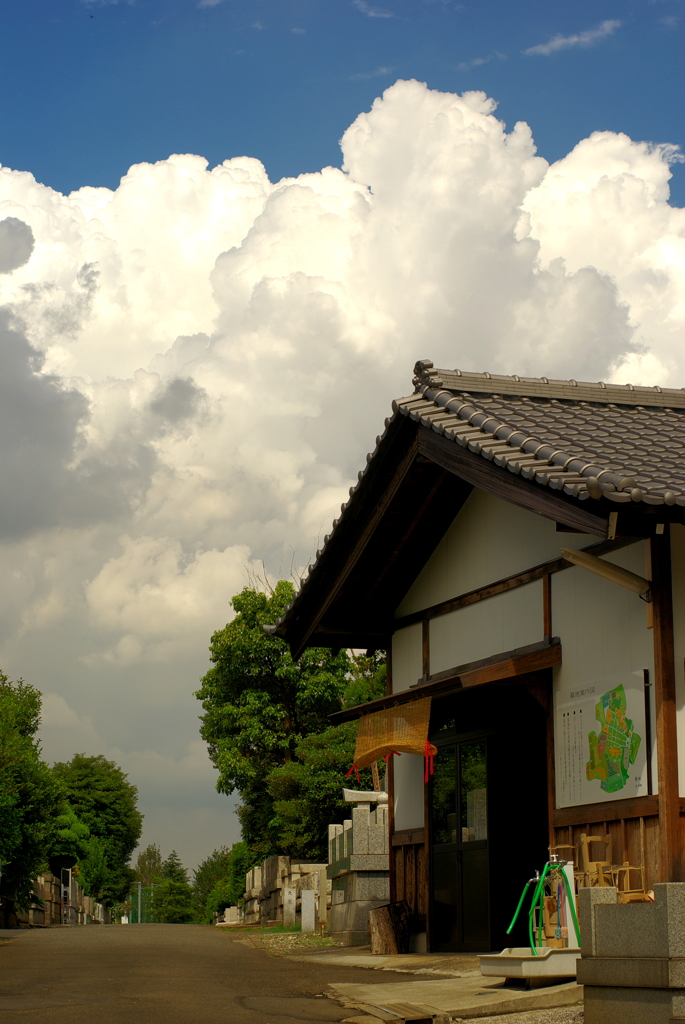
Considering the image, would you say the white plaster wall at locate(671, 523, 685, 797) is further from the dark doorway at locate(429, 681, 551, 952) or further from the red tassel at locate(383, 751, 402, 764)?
the red tassel at locate(383, 751, 402, 764)

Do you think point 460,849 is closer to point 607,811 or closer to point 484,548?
point 484,548

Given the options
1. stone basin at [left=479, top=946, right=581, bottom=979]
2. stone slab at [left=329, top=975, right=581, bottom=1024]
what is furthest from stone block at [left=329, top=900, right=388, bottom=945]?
stone basin at [left=479, top=946, right=581, bottom=979]

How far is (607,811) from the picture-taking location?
9898mm

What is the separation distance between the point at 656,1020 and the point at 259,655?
28313 millimetres

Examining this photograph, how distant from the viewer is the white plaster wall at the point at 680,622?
9148 millimetres

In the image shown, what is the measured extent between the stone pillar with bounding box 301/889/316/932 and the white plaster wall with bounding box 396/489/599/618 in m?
8.96

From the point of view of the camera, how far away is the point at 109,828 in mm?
63250

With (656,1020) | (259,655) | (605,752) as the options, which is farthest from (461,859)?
(259,655)

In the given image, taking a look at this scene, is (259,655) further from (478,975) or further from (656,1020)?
(656,1020)

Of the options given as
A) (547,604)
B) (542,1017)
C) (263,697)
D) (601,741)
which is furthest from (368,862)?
(263,697)

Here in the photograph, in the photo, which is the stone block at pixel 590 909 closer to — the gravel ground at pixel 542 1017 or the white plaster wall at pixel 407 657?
the gravel ground at pixel 542 1017

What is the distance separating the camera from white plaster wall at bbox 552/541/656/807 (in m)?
9.70

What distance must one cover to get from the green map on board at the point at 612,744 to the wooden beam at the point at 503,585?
138 centimetres

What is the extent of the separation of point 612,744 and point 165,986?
490 cm
